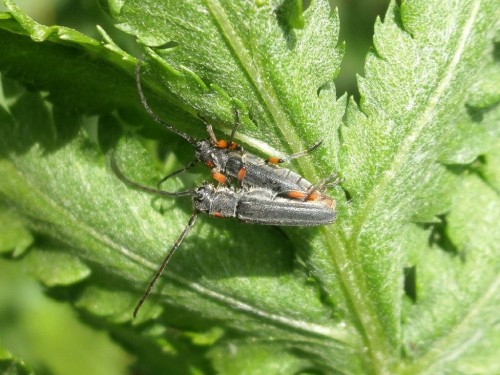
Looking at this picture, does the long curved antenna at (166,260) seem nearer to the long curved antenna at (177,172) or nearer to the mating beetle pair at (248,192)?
the mating beetle pair at (248,192)

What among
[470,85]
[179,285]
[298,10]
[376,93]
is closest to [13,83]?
[179,285]

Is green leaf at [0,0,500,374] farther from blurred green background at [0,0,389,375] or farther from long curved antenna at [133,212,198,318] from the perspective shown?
blurred green background at [0,0,389,375]

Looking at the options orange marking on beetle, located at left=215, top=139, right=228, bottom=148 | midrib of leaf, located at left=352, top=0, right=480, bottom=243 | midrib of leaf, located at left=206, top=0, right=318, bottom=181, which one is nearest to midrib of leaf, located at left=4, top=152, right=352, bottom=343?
midrib of leaf, located at left=352, top=0, right=480, bottom=243

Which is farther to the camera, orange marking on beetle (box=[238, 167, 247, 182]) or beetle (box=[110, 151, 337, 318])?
orange marking on beetle (box=[238, 167, 247, 182])

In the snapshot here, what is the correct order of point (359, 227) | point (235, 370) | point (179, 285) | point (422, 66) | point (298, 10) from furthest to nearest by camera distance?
point (235, 370)
point (179, 285)
point (359, 227)
point (422, 66)
point (298, 10)

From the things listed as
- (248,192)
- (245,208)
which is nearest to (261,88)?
(245,208)

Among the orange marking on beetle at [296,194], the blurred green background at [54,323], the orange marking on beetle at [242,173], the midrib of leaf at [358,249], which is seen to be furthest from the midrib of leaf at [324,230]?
the blurred green background at [54,323]

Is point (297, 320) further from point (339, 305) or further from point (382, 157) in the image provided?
point (382, 157)
